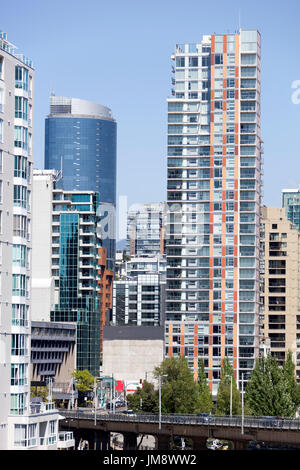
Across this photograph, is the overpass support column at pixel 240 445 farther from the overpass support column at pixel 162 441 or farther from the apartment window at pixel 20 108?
the apartment window at pixel 20 108

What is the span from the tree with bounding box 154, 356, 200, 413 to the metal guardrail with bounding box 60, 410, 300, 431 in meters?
8.34

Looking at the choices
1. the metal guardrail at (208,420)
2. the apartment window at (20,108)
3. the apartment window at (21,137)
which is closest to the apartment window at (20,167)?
the apartment window at (21,137)

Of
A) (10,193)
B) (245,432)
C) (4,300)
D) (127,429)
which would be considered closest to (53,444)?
(4,300)

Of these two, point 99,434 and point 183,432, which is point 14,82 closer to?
point 183,432

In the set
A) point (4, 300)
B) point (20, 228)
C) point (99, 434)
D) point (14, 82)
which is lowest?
point (99, 434)

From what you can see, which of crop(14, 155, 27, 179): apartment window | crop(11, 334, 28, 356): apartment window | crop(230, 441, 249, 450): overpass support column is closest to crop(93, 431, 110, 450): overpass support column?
crop(230, 441, 249, 450): overpass support column

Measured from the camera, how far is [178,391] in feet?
627

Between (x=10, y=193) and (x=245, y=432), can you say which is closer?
(x=10, y=193)

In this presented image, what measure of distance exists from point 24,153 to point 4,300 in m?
15.3

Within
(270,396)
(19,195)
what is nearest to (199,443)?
(270,396)

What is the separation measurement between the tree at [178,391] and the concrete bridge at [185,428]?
6.53 m
